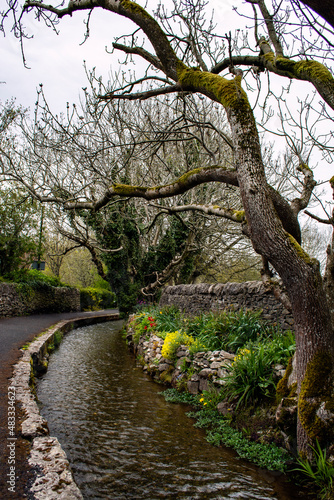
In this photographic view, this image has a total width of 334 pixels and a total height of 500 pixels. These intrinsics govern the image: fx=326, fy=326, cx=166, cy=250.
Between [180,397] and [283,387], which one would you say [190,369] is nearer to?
[180,397]

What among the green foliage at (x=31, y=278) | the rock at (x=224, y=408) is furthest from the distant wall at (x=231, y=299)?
the green foliage at (x=31, y=278)

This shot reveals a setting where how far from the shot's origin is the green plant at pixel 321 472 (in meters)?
3.16

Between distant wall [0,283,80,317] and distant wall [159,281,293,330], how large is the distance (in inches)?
295

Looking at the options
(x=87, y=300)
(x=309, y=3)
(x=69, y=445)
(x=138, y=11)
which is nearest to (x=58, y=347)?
(x=69, y=445)

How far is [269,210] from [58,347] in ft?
31.0

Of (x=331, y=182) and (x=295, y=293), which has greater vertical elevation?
Result: (x=331, y=182)

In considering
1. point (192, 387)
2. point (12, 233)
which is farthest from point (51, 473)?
point (12, 233)

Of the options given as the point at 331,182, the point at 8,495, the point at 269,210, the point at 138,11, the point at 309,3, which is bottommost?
the point at 8,495

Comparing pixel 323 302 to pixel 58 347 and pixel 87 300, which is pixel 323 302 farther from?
pixel 87 300

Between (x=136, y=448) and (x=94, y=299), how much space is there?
2376 centimetres

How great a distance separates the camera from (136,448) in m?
4.14

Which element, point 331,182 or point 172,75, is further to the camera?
point 172,75

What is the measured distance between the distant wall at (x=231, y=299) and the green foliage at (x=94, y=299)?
1425cm

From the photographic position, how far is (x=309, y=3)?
2605mm
